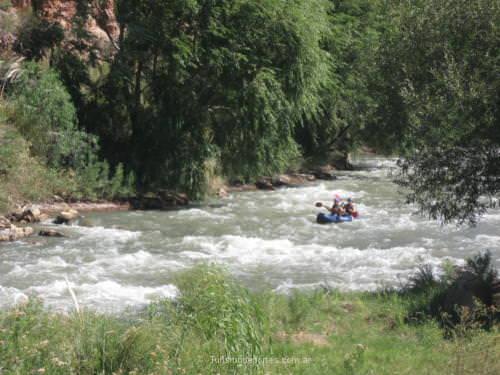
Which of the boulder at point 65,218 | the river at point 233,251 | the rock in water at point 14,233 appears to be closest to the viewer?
the river at point 233,251

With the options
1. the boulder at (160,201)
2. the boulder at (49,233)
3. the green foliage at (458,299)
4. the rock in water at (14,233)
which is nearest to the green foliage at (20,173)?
the rock in water at (14,233)

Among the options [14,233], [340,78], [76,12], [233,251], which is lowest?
[233,251]

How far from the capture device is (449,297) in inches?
355

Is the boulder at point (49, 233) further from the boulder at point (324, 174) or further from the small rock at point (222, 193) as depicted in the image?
the boulder at point (324, 174)

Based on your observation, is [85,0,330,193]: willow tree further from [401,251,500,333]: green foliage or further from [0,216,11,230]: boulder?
[401,251,500,333]: green foliage

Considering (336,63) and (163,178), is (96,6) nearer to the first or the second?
(163,178)

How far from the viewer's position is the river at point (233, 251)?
11992 millimetres

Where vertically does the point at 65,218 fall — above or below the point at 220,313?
below

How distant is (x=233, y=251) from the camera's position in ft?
51.2

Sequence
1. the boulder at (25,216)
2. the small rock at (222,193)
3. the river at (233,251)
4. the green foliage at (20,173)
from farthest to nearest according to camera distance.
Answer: the small rock at (222,193) < the green foliage at (20,173) < the boulder at (25,216) < the river at (233,251)

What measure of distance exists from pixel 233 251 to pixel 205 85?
9.66 meters

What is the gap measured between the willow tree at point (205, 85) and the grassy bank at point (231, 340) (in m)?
14.3

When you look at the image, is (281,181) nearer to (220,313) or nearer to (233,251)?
(233,251)

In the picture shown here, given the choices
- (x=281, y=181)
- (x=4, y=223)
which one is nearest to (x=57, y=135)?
(x=4, y=223)
